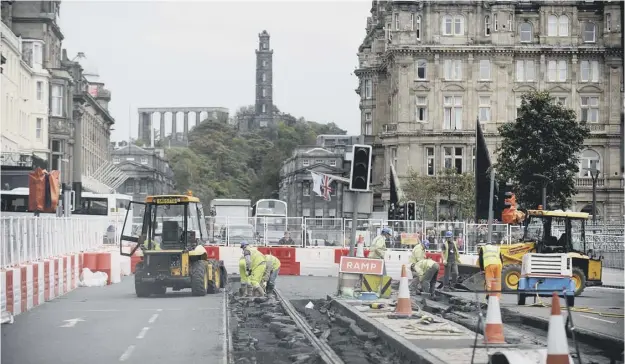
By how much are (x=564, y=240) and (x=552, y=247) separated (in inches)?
19.4

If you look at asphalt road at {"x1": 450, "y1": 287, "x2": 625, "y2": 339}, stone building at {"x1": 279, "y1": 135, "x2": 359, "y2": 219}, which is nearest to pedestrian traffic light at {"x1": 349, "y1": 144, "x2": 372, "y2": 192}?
asphalt road at {"x1": 450, "y1": 287, "x2": 625, "y2": 339}

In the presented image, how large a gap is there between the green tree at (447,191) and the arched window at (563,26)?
49.1 ft

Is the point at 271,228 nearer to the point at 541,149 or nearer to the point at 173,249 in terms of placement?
the point at 541,149

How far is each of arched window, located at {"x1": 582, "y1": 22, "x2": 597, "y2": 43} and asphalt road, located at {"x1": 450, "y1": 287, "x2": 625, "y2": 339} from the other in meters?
49.1

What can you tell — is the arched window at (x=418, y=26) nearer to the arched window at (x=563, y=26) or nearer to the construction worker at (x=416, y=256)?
the arched window at (x=563, y=26)

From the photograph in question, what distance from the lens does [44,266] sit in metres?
26.1

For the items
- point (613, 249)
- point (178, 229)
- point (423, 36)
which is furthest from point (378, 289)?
point (423, 36)

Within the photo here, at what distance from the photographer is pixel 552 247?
30281 millimetres

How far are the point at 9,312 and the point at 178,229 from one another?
893 centimetres

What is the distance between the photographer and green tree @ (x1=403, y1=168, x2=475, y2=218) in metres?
70.3

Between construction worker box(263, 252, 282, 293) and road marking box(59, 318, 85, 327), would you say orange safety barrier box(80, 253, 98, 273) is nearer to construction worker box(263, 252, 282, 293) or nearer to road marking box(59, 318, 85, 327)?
construction worker box(263, 252, 282, 293)

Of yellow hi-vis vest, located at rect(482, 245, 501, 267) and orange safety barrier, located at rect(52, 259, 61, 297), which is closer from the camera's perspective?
yellow hi-vis vest, located at rect(482, 245, 501, 267)

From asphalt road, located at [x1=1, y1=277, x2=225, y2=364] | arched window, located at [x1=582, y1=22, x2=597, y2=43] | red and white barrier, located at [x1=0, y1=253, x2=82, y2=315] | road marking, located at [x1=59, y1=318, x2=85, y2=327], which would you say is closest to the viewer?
asphalt road, located at [x1=1, y1=277, x2=225, y2=364]

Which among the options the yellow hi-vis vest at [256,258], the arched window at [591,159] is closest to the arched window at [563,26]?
the arched window at [591,159]
